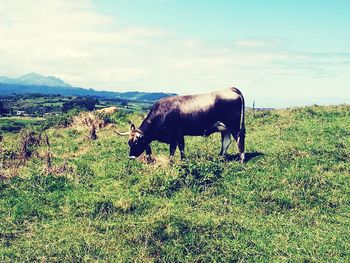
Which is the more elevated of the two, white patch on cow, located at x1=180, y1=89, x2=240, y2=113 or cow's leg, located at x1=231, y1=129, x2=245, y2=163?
white patch on cow, located at x1=180, y1=89, x2=240, y2=113

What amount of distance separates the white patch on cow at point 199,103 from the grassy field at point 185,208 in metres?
1.93

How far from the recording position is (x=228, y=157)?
51.4 ft

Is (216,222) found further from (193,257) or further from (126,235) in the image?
(126,235)

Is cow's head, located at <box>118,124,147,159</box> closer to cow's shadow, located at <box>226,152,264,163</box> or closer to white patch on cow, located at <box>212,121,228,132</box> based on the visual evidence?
white patch on cow, located at <box>212,121,228,132</box>

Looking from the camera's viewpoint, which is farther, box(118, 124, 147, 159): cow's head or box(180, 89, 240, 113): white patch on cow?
box(118, 124, 147, 159): cow's head

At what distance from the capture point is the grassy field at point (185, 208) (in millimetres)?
8602

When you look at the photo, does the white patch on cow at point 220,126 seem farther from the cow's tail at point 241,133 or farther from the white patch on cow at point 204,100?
the white patch on cow at point 204,100

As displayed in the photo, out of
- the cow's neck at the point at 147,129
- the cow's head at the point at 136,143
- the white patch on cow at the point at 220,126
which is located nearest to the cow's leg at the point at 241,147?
the white patch on cow at the point at 220,126

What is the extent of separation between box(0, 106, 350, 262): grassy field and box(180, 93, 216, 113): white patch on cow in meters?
1.93

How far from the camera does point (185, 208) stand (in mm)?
10781

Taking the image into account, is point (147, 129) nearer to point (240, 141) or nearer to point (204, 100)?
point (204, 100)

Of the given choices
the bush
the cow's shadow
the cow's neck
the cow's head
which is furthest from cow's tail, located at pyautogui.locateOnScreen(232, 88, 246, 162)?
the bush

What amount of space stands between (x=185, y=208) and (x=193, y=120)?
196 inches

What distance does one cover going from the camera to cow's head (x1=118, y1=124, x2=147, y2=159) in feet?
49.7
